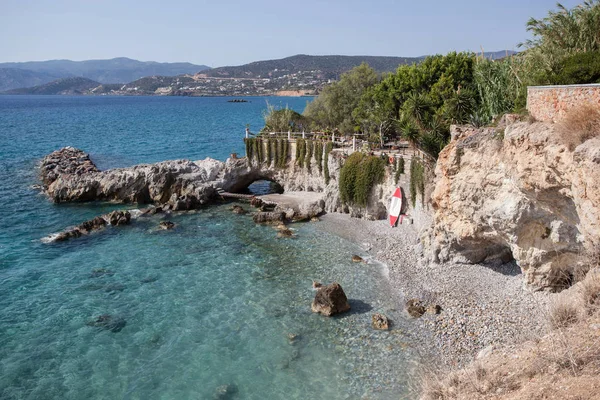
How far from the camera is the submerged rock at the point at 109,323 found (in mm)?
19109

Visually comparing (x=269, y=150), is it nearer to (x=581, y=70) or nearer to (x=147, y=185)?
(x=147, y=185)

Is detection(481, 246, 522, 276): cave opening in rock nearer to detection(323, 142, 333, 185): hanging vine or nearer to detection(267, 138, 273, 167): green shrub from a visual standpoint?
detection(323, 142, 333, 185): hanging vine

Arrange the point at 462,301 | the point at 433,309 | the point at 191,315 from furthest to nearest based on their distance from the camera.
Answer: the point at 191,315
the point at 462,301
the point at 433,309

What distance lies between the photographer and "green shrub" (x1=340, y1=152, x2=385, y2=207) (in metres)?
31.6

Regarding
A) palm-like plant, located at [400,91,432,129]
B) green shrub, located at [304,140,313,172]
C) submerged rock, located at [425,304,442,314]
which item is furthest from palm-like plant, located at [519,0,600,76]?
green shrub, located at [304,140,313,172]

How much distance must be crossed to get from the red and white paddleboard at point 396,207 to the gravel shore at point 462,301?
9.09ft

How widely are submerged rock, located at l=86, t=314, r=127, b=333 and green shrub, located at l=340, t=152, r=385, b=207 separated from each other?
18608 mm

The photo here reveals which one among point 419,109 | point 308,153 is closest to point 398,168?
point 419,109

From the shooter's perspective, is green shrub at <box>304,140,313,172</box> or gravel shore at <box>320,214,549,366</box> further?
green shrub at <box>304,140,313,172</box>

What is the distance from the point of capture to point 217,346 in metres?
17.6

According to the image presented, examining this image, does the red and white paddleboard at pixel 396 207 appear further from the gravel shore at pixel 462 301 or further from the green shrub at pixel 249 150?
the green shrub at pixel 249 150

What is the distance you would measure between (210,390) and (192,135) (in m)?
74.3

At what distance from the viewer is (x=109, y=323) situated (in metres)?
19.4

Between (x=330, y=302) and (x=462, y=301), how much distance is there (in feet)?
19.5
